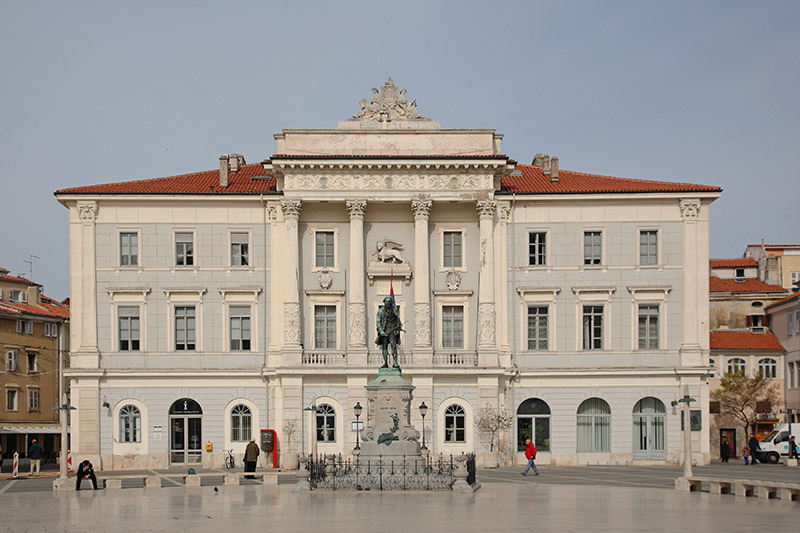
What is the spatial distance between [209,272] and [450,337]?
11.8 metres

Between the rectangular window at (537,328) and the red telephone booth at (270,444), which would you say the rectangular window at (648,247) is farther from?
the red telephone booth at (270,444)

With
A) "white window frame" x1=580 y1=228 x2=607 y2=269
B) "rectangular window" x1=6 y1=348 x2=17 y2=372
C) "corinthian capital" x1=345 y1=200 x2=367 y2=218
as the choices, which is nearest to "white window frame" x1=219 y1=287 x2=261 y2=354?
"corinthian capital" x1=345 y1=200 x2=367 y2=218

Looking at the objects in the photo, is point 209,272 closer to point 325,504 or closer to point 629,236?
point 629,236

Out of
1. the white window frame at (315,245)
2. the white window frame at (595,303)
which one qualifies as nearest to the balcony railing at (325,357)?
the white window frame at (315,245)

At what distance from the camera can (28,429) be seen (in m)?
76.2

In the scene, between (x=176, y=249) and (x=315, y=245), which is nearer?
(x=176, y=249)

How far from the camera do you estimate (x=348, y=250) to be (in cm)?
6066

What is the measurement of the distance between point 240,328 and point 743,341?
3535 cm

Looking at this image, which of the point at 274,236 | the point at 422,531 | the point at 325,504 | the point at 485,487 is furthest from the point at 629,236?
the point at 422,531

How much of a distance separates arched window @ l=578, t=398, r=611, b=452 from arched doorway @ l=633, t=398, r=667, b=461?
4.28 feet

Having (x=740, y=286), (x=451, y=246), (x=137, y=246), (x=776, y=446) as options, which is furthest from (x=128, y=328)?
(x=740, y=286)

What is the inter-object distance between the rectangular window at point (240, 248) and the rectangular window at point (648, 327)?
1887 cm

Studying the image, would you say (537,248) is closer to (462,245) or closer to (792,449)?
(462,245)

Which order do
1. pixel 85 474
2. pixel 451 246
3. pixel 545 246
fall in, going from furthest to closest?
pixel 451 246
pixel 545 246
pixel 85 474
